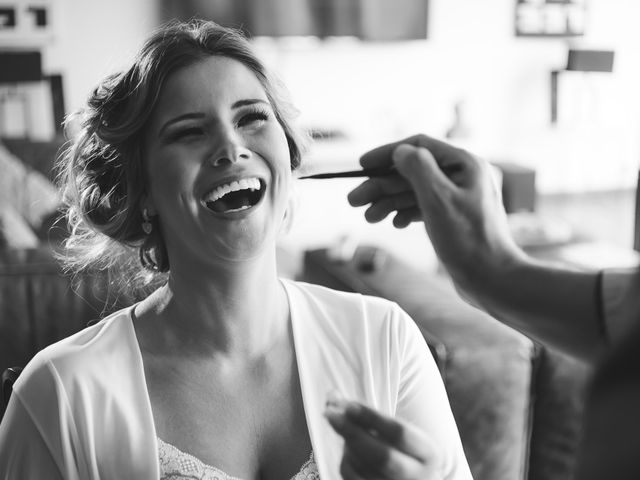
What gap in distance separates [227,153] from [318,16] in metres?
4.17

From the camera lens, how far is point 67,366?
3.61ft

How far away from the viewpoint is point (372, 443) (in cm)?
74

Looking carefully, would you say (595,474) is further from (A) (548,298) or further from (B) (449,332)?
(B) (449,332)

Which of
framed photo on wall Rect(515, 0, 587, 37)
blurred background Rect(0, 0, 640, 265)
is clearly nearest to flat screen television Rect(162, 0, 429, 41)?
blurred background Rect(0, 0, 640, 265)

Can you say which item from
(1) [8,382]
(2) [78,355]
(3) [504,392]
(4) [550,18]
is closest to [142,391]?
(2) [78,355]

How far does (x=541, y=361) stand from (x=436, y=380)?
545mm

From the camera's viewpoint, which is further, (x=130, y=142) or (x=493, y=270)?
(x=130, y=142)

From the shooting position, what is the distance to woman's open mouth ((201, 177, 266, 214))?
46.3 inches

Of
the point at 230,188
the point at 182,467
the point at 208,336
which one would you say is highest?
the point at 230,188

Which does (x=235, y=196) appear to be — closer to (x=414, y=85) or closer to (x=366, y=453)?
(x=366, y=453)

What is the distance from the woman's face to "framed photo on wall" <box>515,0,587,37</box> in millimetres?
4994

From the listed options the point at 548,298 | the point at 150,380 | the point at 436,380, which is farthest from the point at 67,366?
the point at 548,298

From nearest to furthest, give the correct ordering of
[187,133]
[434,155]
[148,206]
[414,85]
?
[434,155]
[187,133]
[148,206]
[414,85]

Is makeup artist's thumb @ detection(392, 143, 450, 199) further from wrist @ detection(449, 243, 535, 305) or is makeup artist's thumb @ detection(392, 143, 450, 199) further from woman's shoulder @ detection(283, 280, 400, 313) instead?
woman's shoulder @ detection(283, 280, 400, 313)
